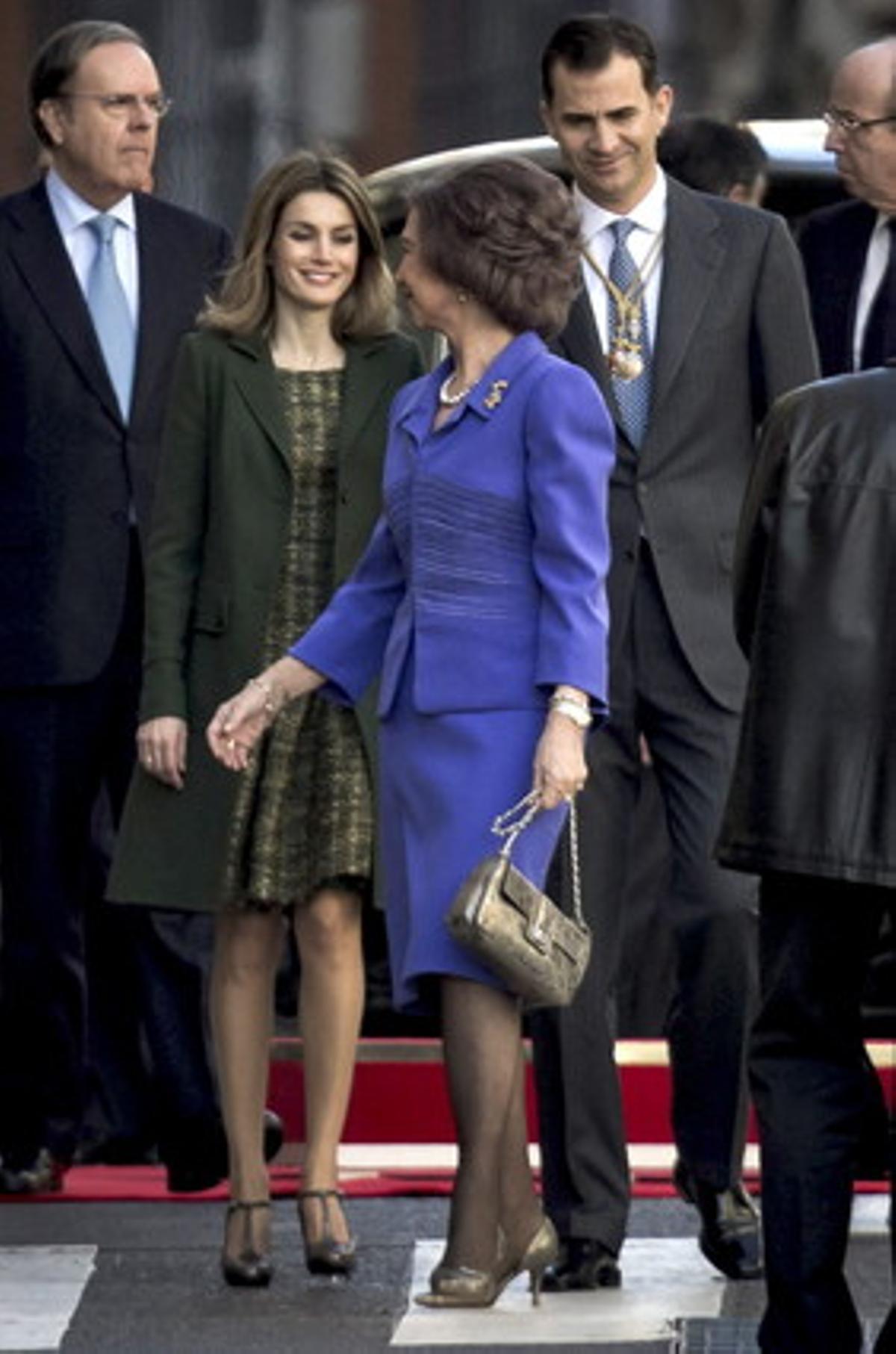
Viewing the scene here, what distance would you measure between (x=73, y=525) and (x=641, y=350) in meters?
1.53

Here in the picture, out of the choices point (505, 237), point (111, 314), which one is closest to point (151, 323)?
point (111, 314)

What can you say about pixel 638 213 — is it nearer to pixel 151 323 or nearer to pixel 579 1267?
pixel 151 323

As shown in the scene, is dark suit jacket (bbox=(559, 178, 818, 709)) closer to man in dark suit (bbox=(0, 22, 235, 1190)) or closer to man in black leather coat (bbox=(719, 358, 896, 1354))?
man in dark suit (bbox=(0, 22, 235, 1190))

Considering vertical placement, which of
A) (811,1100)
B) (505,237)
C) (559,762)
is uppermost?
(505,237)

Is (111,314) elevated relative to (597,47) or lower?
lower

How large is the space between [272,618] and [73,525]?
102 cm

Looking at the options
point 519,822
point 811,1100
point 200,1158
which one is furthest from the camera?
point 200,1158

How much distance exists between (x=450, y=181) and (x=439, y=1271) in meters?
1.86

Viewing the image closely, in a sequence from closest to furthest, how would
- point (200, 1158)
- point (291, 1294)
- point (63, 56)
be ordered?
point (291, 1294) < point (200, 1158) < point (63, 56)

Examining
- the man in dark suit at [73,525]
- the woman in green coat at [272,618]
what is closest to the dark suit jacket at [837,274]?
the woman in green coat at [272,618]

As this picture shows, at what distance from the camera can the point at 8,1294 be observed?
888cm

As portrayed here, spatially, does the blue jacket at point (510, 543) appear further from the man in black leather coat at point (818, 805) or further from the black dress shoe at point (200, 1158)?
the black dress shoe at point (200, 1158)

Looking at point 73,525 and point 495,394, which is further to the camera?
point 73,525

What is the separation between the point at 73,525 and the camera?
10125mm
